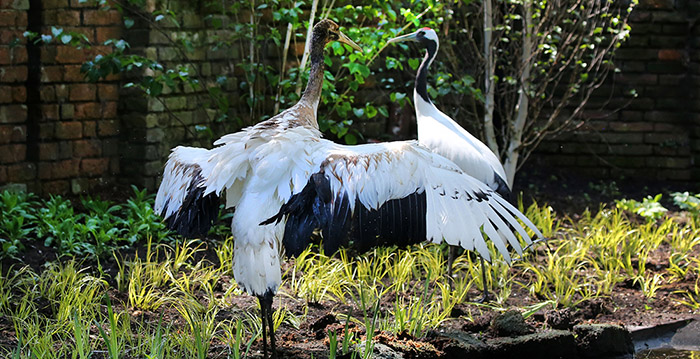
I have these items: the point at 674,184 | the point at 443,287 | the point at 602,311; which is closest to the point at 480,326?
the point at 443,287

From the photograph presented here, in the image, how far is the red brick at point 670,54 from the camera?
779 cm

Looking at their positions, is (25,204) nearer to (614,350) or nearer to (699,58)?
(614,350)

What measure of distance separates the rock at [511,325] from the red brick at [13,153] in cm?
344

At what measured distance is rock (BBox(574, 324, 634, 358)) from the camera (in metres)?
3.99

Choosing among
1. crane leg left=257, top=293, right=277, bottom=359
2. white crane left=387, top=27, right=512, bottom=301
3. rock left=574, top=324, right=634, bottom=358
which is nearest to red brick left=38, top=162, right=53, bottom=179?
white crane left=387, top=27, right=512, bottom=301

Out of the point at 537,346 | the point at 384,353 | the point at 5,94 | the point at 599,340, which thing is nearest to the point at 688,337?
the point at 599,340

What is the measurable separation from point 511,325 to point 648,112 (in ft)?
15.1

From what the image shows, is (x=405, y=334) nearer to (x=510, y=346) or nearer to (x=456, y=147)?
(x=510, y=346)

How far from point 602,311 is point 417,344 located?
1414mm

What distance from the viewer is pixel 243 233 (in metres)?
→ 3.38

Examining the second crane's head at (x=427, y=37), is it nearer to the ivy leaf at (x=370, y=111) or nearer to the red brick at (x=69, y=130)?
the ivy leaf at (x=370, y=111)

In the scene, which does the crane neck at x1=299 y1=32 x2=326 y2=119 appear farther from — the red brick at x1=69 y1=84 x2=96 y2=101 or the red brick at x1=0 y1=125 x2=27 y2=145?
the red brick at x1=0 y1=125 x2=27 y2=145

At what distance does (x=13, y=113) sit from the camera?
18.7 feet

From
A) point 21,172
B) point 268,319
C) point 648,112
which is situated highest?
point 648,112
